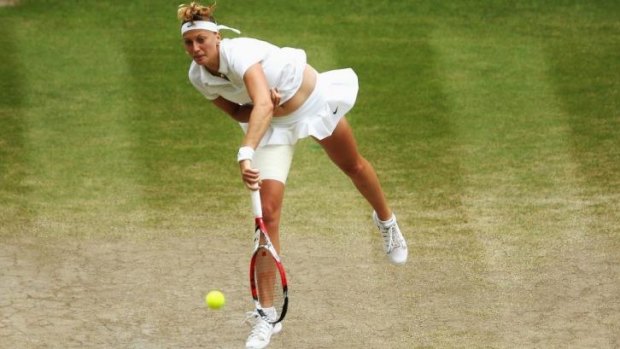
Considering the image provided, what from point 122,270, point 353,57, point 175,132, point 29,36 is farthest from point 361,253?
point 29,36

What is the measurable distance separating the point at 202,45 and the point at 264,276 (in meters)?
1.43

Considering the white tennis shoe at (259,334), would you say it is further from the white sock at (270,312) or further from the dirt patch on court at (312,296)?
the dirt patch on court at (312,296)

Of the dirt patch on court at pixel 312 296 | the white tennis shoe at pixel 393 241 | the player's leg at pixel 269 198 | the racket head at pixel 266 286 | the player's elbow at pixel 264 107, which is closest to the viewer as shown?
the player's elbow at pixel 264 107

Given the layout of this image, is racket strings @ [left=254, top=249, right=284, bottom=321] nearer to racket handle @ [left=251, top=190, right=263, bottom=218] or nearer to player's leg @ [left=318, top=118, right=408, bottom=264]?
racket handle @ [left=251, top=190, right=263, bottom=218]

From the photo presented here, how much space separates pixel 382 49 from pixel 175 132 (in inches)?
113

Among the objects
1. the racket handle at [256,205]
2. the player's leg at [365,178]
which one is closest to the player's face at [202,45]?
the racket handle at [256,205]

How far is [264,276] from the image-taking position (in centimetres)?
877

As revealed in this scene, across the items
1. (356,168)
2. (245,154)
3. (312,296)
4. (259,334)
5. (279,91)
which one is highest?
(245,154)

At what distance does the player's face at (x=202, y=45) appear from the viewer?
28.5ft

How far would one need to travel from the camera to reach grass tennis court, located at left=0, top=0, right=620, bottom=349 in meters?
9.50

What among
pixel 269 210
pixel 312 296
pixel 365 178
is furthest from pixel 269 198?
pixel 312 296

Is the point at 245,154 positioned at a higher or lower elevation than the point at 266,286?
higher

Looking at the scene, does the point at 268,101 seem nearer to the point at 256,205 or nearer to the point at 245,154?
the point at 245,154

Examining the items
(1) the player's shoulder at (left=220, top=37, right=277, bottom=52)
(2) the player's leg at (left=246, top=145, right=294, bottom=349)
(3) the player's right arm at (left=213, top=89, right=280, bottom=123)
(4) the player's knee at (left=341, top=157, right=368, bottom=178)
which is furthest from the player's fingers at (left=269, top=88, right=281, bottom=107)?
(4) the player's knee at (left=341, top=157, right=368, bottom=178)
